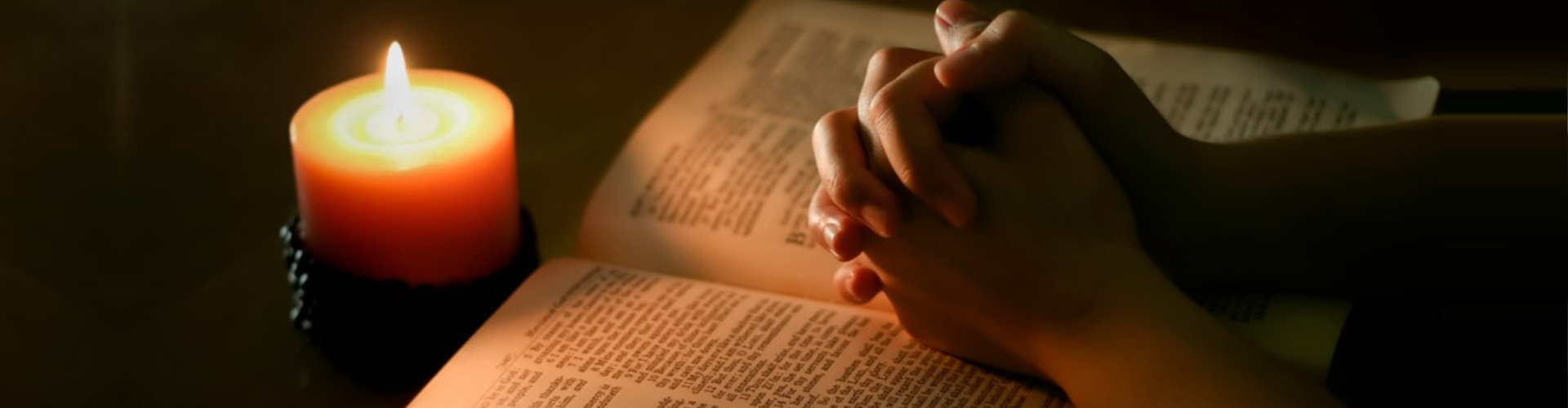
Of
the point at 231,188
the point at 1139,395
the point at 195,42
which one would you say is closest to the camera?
the point at 1139,395

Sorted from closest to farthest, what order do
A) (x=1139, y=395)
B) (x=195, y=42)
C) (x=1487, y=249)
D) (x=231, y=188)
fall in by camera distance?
(x=1139, y=395), (x=1487, y=249), (x=231, y=188), (x=195, y=42)

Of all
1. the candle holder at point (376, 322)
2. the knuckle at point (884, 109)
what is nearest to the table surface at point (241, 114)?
the candle holder at point (376, 322)

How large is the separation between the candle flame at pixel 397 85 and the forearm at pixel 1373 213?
338mm

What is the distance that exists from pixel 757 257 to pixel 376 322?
0.18 metres

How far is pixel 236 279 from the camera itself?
2.61 ft

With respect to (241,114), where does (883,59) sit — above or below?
above

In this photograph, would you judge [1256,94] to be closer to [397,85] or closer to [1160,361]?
[1160,361]

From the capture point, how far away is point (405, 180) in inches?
28.0

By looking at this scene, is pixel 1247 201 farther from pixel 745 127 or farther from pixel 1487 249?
pixel 745 127

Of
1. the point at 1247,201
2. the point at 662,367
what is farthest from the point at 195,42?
the point at 1247,201

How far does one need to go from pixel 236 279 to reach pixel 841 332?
12.1 inches

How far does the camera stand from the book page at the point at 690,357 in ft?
2.15

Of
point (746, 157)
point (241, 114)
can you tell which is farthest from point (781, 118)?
point (241, 114)

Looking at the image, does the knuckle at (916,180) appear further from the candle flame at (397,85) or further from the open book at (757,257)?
the candle flame at (397,85)
